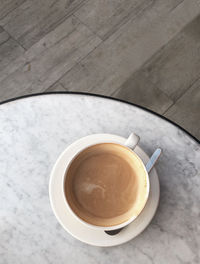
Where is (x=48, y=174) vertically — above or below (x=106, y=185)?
below

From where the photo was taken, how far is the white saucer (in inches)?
29.0

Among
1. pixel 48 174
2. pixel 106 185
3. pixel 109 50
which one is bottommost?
pixel 109 50

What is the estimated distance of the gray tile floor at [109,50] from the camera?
1594 millimetres

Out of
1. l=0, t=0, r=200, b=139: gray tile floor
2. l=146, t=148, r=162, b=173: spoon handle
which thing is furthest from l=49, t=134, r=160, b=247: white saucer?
l=0, t=0, r=200, b=139: gray tile floor

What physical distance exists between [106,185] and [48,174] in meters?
0.17

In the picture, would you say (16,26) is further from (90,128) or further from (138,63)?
(90,128)

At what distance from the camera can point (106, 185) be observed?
2.46ft

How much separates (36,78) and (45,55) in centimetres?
14

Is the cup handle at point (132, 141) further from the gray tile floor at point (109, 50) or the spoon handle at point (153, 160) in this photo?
the gray tile floor at point (109, 50)

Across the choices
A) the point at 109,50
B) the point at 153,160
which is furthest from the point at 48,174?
the point at 109,50

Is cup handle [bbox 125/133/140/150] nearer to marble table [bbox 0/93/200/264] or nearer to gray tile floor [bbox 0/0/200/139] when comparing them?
marble table [bbox 0/93/200/264]

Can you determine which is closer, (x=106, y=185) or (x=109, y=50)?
(x=106, y=185)

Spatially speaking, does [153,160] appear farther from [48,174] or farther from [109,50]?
[109,50]

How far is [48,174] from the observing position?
825mm
